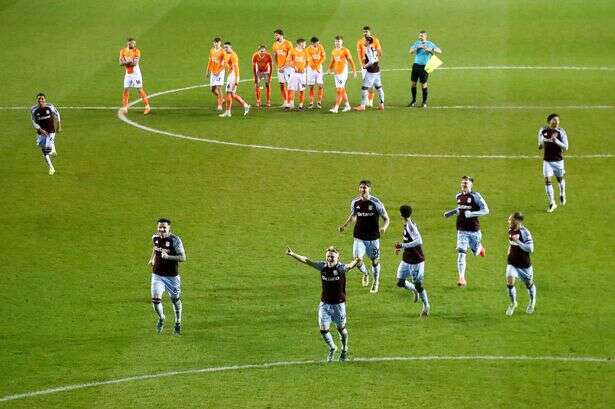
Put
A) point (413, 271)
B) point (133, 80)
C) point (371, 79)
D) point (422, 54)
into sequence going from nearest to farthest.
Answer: point (413, 271) < point (133, 80) < point (371, 79) < point (422, 54)

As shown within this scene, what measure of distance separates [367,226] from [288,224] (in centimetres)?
474

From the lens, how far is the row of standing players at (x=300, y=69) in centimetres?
4294

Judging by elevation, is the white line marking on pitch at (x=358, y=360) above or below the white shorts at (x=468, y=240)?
below

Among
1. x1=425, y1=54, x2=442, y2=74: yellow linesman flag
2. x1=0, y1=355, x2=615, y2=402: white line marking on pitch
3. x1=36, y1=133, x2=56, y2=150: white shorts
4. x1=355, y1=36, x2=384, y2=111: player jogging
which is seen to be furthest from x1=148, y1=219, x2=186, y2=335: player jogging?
x1=355, y1=36, x2=384, y2=111: player jogging

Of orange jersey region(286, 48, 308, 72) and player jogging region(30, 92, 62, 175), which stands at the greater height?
orange jersey region(286, 48, 308, 72)

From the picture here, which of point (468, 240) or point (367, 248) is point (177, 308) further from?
point (468, 240)

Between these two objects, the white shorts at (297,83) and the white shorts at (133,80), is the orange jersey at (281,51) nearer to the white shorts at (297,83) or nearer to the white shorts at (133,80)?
the white shorts at (297,83)

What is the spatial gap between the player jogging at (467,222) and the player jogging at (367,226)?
1.55 meters

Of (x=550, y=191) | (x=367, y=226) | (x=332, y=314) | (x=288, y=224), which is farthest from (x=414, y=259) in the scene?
(x=550, y=191)

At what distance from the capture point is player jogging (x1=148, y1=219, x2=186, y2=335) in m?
25.4

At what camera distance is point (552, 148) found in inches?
1296

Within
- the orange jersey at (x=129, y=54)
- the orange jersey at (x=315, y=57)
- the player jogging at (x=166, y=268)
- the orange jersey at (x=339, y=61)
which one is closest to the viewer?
the player jogging at (x=166, y=268)

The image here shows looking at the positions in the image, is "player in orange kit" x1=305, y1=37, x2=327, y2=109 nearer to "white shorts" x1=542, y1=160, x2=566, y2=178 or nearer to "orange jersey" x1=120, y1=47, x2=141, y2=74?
"orange jersey" x1=120, y1=47, x2=141, y2=74

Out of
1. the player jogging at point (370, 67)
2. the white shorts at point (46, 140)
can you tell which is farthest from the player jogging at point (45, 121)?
the player jogging at point (370, 67)
